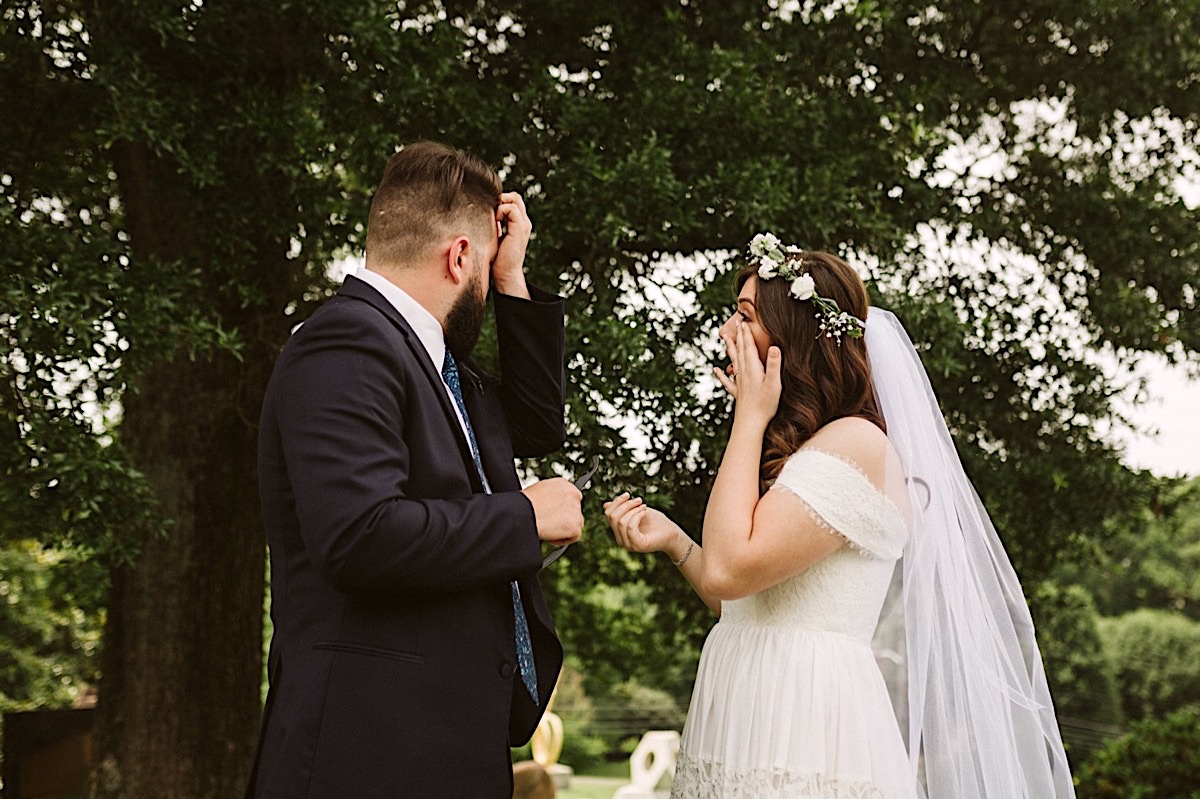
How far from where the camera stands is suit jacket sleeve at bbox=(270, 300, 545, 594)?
2068mm

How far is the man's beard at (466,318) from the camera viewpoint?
2574mm

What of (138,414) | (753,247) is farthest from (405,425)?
(138,414)

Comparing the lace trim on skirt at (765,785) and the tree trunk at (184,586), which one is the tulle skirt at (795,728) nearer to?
the lace trim on skirt at (765,785)

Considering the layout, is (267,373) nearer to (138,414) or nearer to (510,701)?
(138,414)

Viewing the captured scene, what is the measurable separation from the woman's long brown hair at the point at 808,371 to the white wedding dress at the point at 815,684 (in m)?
0.13

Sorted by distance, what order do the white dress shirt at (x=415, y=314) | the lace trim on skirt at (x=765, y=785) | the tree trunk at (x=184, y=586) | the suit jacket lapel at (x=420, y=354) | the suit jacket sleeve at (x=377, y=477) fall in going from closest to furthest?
the suit jacket sleeve at (x=377, y=477) < the suit jacket lapel at (x=420, y=354) < the white dress shirt at (x=415, y=314) < the lace trim on skirt at (x=765, y=785) < the tree trunk at (x=184, y=586)

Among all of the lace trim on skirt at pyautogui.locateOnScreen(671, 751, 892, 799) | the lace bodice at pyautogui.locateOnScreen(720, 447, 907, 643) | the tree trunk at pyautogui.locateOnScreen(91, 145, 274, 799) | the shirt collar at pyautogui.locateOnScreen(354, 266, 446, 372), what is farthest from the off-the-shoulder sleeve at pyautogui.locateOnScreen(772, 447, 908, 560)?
the tree trunk at pyautogui.locateOnScreen(91, 145, 274, 799)

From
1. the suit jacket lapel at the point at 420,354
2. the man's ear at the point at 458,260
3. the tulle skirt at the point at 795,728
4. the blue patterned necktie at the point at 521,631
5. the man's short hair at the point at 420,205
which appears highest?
the man's short hair at the point at 420,205

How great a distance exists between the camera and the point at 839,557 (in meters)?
2.95

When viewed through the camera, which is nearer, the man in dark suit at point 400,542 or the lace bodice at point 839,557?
the man in dark suit at point 400,542

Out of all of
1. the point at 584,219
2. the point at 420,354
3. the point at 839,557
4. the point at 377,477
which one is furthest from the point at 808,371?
the point at 584,219

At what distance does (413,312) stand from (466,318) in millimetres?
145

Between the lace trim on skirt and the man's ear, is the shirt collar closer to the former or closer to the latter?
the man's ear

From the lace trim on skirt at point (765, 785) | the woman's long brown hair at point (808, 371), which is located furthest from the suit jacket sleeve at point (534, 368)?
the lace trim on skirt at point (765, 785)
